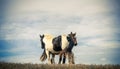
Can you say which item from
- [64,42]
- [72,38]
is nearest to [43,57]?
[64,42]

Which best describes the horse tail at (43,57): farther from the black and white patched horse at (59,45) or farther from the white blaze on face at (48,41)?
the white blaze on face at (48,41)

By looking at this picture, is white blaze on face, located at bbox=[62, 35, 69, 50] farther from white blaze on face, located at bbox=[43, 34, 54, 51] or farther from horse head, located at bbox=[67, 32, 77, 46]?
white blaze on face, located at bbox=[43, 34, 54, 51]

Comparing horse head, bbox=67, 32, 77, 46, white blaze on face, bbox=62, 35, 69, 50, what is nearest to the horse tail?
white blaze on face, bbox=62, 35, 69, 50

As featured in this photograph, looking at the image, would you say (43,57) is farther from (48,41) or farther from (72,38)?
(72,38)

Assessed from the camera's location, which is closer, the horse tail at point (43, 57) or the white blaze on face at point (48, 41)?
the white blaze on face at point (48, 41)

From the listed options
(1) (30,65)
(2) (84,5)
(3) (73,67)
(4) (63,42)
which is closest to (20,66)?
(1) (30,65)

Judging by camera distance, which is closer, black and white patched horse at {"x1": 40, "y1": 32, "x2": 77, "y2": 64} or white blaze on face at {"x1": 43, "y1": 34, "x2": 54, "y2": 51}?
black and white patched horse at {"x1": 40, "y1": 32, "x2": 77, "y2": 64}

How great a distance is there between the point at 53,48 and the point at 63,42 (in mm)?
405

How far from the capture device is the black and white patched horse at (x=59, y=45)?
871 centimetres

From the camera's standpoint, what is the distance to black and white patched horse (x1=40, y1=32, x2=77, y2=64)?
8711 mm

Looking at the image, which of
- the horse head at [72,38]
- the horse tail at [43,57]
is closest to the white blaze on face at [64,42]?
the horse head at [72,38]

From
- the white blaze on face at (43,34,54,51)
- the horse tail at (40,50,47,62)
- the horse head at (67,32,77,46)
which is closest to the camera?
the horse head at (67,32,77,46)

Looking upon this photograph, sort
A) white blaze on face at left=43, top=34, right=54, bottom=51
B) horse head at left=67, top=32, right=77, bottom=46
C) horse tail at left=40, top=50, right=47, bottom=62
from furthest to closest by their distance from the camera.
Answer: horse tail at left=40, top=50, right=47, bottom=62
white blaze on face at left=43, top=34, right=54, bottom=51
horse head at left=67, top=32, right=77, bottom=46

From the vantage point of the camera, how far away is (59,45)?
888 centimetres
